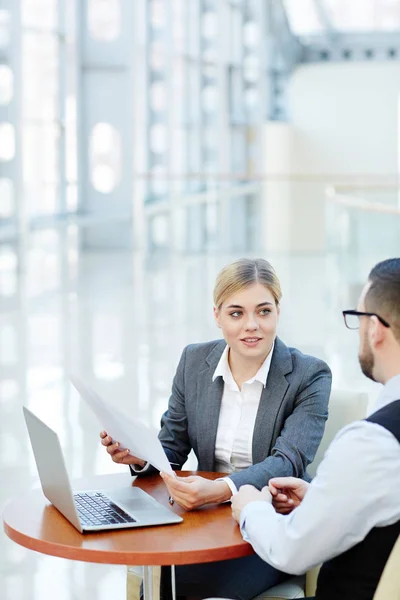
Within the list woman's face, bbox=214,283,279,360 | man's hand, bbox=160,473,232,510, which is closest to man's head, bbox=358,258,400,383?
man's hand, bbox=160,473,232,510

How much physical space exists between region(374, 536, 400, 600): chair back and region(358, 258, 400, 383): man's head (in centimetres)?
31

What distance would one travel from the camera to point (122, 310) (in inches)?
391

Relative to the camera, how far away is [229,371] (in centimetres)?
285

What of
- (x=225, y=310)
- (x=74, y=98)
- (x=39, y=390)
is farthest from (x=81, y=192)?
(x=225, y=310)

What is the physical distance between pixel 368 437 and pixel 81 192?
561 inches

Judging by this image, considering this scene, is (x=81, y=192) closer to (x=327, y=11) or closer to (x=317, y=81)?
(x=317, y=81)

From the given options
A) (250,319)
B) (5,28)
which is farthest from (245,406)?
(5,28)

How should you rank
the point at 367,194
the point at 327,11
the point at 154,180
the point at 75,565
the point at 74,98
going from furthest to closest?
the point at 327,11 → the point at 154,180 → the point at 74,98 → the point at 367,194 → the point at 75,565

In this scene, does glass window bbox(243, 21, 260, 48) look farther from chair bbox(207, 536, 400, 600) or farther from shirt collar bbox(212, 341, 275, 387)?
chair bbox(207, 536, 400, 600)

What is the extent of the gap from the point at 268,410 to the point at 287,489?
1.18ft

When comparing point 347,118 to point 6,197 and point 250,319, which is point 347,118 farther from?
point 250,319

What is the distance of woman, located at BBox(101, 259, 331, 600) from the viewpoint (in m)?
2.63

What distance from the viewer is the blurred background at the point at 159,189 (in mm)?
6957

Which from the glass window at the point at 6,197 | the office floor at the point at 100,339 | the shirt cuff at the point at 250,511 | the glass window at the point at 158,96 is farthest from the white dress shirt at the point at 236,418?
the glass window at the point at 158,96
